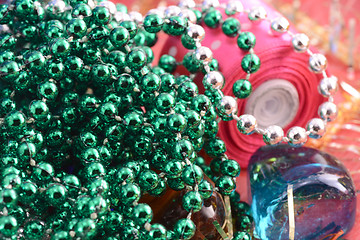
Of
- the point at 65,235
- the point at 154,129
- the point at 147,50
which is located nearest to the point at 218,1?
the point at 147,50

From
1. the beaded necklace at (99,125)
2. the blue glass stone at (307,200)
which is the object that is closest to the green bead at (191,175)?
the beaded necklace at (99,125)

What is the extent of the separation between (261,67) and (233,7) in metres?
0.09

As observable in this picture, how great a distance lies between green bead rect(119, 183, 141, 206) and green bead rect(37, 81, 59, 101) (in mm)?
128

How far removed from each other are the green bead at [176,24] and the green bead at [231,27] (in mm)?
67

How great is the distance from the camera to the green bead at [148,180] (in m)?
0.46

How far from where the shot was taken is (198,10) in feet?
2.04

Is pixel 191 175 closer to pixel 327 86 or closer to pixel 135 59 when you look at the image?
pixel 135 59

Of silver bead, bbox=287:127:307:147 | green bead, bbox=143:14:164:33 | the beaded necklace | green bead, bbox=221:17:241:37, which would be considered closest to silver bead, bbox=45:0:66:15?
the beaded necklace

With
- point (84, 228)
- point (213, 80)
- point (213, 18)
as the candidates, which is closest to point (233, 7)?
point (213, 18)

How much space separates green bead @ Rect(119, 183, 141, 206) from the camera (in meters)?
0.44

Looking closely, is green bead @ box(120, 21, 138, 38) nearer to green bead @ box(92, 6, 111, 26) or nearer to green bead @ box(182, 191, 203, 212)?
green bead @ box(92, 6, 111, 26)

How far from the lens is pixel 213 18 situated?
601 mm

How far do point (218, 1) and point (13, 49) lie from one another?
0.95 feet

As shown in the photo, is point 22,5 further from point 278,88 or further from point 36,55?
point 278,88
